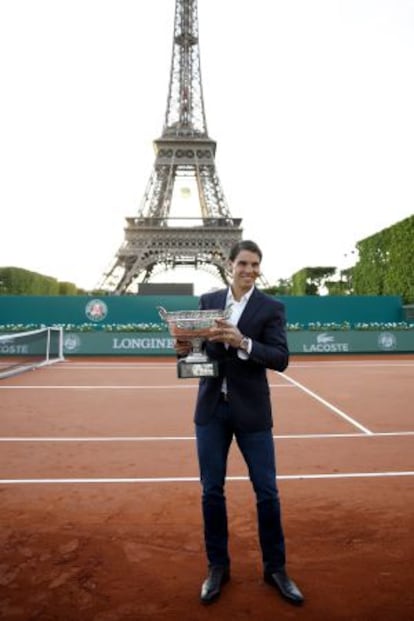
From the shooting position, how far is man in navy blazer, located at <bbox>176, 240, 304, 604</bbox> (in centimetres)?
317

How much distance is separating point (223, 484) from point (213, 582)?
63cm

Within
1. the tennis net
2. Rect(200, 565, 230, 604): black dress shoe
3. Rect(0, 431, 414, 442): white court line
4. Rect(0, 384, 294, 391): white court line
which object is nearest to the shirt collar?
Rect(200, 565, 230, 604): black dress shoe

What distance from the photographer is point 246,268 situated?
3256 millimetres

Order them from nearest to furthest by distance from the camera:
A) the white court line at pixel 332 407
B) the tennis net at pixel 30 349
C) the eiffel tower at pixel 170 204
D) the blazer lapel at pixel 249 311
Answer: the blazer lapel at pixel 249 311, the white court line at pixel 332 407, the tennis net at pixel 30 349, the eiffel tower at pixel 170 204

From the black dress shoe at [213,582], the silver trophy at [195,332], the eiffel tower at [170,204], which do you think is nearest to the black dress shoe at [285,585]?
the black dress shoe at [213,582]

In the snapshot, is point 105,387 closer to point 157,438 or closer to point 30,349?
point 157,438

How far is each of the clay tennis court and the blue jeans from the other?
11.1 inches

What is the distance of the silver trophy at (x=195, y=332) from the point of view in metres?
3.04

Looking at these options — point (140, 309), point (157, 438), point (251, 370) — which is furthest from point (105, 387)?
point (140, 309)

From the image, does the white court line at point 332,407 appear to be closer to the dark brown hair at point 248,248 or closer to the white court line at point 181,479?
the white court line at point 181,479

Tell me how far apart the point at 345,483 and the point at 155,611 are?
9.67ft

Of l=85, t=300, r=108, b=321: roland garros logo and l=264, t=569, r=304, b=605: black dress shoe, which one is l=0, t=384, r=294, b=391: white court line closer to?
l=264, t=569, r=304, b=605: black dress shoe

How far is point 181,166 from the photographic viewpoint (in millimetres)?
51000

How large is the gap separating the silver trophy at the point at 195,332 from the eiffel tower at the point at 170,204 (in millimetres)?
38909
